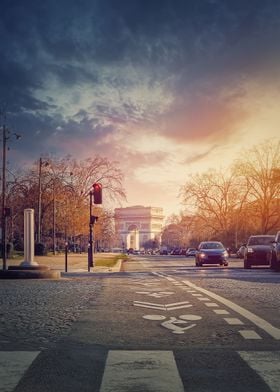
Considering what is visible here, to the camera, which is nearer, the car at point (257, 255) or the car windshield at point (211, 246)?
the car at point (257, 255)

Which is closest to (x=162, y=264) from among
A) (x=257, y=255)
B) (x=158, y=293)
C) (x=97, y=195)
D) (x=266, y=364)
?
(x=257, y=255)

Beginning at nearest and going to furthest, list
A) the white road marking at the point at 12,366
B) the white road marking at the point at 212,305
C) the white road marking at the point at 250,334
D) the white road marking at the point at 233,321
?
the white road marking at the point at 12,366, the white road marking at the point at 250,334, the white road marking at the point at 233,321, the white road marking at the point at 212,305

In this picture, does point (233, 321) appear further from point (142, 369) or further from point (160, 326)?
point (142, 369)

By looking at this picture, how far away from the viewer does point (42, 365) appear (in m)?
5.46

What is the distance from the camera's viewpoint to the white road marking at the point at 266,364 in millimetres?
4806

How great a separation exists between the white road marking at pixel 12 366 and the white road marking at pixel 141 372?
0.74m

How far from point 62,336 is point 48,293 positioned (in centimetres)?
674

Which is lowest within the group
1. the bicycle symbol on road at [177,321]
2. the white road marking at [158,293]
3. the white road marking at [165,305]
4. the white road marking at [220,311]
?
the bicycle symbol on road at [177,321]

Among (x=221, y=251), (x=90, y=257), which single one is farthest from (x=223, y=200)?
(x=90, y=257)

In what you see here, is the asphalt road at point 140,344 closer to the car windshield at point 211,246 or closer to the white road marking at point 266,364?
the white road marking at point 266,364

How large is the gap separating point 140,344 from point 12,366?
1719mm

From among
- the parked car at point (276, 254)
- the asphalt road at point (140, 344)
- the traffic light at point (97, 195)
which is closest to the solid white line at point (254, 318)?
the asphalt road at point (140, 344)

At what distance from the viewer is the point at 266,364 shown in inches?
215

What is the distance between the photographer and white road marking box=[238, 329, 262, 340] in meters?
7.08
